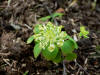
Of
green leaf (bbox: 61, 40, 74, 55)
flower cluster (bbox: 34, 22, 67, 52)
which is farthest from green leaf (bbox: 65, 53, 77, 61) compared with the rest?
flower cluster (bbox: 34, 22, 67, 52)

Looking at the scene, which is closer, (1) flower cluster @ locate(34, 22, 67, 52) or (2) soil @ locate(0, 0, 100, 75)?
(1) flower cluster @ locate(34, 22, 67, 52)

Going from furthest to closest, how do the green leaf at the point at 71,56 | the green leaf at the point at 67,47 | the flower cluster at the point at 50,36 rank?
the green leaf at the point at 71,56, the green leaf at the point at 67,47, the flower cluster at the point at 50,36

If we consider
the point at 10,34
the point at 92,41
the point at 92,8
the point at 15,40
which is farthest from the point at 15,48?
the point at 92,8

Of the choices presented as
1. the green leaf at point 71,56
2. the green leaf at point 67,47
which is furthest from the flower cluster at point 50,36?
the green leaf at point 71,56

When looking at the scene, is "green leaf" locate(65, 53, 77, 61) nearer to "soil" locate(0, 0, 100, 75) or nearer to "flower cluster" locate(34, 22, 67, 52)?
"soil" locate(0, 0, 100, 75)

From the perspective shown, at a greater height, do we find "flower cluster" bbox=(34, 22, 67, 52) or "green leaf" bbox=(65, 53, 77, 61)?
"flower cluster" bbox=(34, 22, 67, 52)

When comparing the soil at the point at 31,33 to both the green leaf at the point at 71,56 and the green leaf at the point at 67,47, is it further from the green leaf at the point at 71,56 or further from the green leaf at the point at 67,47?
the green leaf at the point at 67,47

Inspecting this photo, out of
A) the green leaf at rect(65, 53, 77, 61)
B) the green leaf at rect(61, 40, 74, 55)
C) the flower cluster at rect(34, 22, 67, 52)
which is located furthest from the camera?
the green leaf at rect(65, 53, 77, 61)

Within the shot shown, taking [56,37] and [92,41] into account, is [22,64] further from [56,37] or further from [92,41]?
[92,41]

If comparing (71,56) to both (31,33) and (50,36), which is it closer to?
(50,36)
